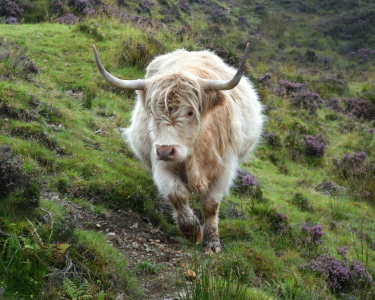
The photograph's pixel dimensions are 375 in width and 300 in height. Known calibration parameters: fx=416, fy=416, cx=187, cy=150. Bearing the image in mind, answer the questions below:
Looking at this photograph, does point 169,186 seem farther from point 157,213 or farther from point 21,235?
point 21,235

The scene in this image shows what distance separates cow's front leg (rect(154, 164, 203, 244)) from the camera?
447 centimetres

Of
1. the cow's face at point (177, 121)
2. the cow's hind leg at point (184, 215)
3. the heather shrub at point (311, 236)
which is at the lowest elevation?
the heather shrub at point (311, 236)

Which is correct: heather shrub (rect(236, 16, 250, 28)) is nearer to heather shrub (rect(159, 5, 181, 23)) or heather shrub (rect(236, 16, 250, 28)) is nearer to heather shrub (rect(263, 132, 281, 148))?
heather shrub (rect(159, 5, 181, 23))

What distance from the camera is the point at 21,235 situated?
3.20 m

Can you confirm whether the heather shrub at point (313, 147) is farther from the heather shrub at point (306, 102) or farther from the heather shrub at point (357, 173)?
the heather shrub at point (306, 102)

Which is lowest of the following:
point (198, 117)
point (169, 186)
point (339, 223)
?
point (339, 223)

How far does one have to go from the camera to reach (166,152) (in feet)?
12.7

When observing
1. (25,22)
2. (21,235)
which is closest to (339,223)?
(21,235)

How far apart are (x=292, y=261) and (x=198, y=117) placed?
2.17m

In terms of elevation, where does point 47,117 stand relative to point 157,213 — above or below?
above

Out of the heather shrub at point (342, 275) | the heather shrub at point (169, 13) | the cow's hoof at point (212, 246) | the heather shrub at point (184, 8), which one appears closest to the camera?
the cow's hoof at point (212, 246)

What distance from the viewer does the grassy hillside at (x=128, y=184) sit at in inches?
130

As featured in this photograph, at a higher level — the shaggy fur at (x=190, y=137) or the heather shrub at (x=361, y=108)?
the shaggy fur at (x=190, y=137)

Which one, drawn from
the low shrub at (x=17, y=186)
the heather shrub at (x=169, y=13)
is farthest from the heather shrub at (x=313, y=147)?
the heather shrub at (x=169, y=13)
